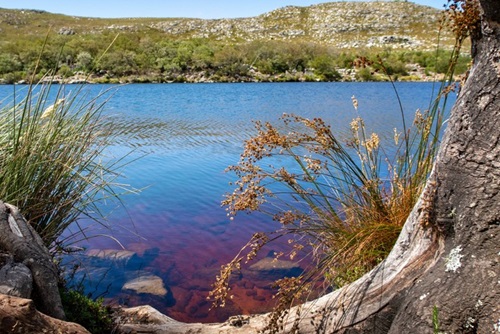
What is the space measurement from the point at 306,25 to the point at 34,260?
106m

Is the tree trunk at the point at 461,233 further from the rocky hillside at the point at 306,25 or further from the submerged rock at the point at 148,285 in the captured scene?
the rocky hillside at the point at 306,25

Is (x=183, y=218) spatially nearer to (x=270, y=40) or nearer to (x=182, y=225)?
(x=182, y=225)

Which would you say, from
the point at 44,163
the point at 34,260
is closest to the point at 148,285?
the point at 44,163

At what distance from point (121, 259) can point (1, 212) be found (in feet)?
9.90

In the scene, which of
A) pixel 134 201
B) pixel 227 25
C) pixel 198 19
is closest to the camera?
pixel 134 201

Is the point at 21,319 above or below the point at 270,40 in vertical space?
below

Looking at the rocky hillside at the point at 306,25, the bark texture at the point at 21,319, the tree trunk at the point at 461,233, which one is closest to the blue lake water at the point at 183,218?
the tree trunk at the point at 461,233

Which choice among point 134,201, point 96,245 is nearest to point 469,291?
point 96,245

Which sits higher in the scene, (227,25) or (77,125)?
(227,25)

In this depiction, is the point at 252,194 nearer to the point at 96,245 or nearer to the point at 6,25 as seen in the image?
the point at 96,245

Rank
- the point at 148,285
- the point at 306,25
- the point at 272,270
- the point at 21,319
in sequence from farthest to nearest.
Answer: the point at 306,25 → the point at 272,270 → the point at 148,285 → the point at 21,319

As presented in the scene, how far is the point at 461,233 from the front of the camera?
2.08m

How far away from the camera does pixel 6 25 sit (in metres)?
92.4

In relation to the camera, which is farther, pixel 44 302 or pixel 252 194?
pixel 252 194
